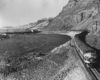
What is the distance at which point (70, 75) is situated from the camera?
25578mm

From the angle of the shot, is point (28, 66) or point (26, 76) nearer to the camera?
point (26, 76)

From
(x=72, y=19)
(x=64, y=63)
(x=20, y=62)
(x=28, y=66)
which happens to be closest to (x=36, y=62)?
(x=28, y=66)

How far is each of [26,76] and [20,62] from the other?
29.8 ft

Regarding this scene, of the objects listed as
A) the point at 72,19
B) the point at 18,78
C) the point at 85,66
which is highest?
the point at 72,19

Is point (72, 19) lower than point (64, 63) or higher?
higher

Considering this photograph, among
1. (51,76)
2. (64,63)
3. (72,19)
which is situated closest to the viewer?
(51,76)

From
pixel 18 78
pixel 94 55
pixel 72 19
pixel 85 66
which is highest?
pixel 72 19

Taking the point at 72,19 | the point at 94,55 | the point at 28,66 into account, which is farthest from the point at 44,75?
the point at 72,19

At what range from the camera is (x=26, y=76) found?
2859cm

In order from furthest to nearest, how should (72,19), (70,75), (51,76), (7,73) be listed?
(72,19)
(7,73)
(51,76)
(70,75)

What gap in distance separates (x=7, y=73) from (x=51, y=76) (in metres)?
10.5

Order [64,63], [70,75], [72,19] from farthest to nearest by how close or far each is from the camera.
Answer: [72,19]
[64,63]
[70,75]

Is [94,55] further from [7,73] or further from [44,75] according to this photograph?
[7,73]

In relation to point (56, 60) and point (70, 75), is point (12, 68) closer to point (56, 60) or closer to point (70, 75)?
point (56, 60)
